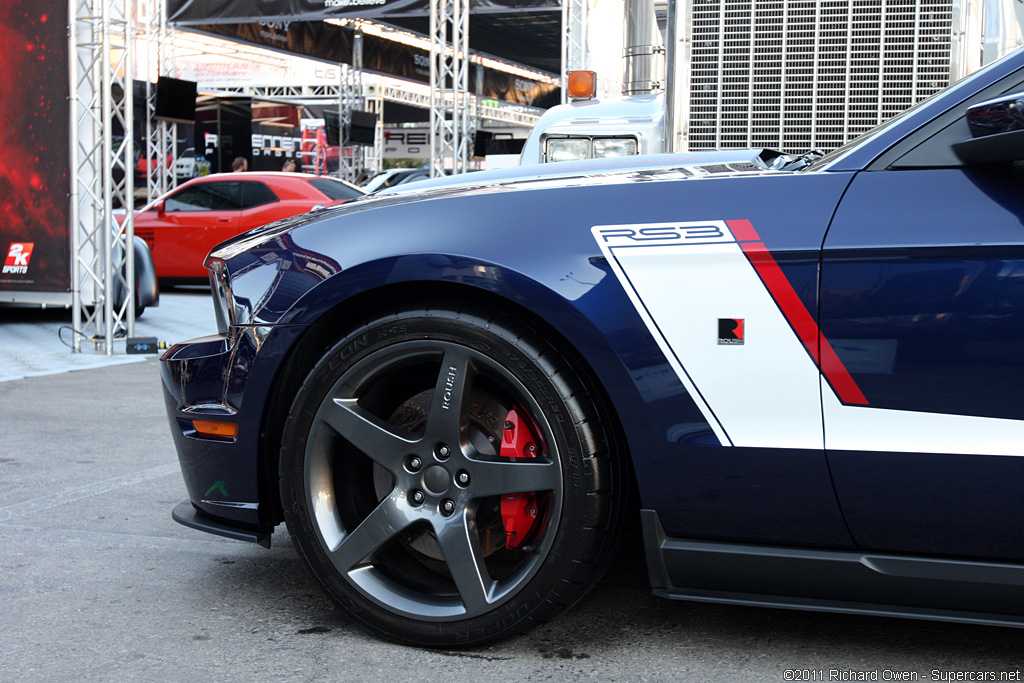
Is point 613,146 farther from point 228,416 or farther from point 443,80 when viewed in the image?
point 443,80

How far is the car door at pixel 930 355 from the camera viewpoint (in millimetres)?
2006

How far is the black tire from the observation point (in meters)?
2.32

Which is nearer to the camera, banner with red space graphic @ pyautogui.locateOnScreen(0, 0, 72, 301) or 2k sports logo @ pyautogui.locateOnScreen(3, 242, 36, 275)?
banner with red space graphic @ pyautogui.locateOnScreen(0, 0, 72, 301)

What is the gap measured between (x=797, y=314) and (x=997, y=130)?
0.50 metres

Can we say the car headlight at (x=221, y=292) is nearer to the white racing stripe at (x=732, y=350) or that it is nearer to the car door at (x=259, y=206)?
the white racing stripe at (x=732, y=350)

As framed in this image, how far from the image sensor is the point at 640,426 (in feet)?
7.35

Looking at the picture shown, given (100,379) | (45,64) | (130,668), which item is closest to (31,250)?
(45,64)

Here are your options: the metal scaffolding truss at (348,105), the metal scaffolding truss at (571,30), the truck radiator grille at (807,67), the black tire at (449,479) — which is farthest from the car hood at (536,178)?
the metal scaffolding truss at (348,105)

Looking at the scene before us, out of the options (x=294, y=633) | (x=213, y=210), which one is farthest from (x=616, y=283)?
(x=213, y=210)

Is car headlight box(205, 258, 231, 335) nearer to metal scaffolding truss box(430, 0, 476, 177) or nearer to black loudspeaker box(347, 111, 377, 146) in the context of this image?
metal scaffolding truss box(430, 0, 476, 177)

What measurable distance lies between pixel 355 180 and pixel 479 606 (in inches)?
970

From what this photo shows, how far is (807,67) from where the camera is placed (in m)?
5.28

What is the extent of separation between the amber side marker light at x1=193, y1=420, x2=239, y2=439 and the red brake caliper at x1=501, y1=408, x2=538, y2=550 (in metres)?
0.67

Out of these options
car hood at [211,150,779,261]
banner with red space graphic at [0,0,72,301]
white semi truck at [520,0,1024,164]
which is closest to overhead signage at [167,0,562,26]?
banner with red space graphic at [0,0,72,301]
